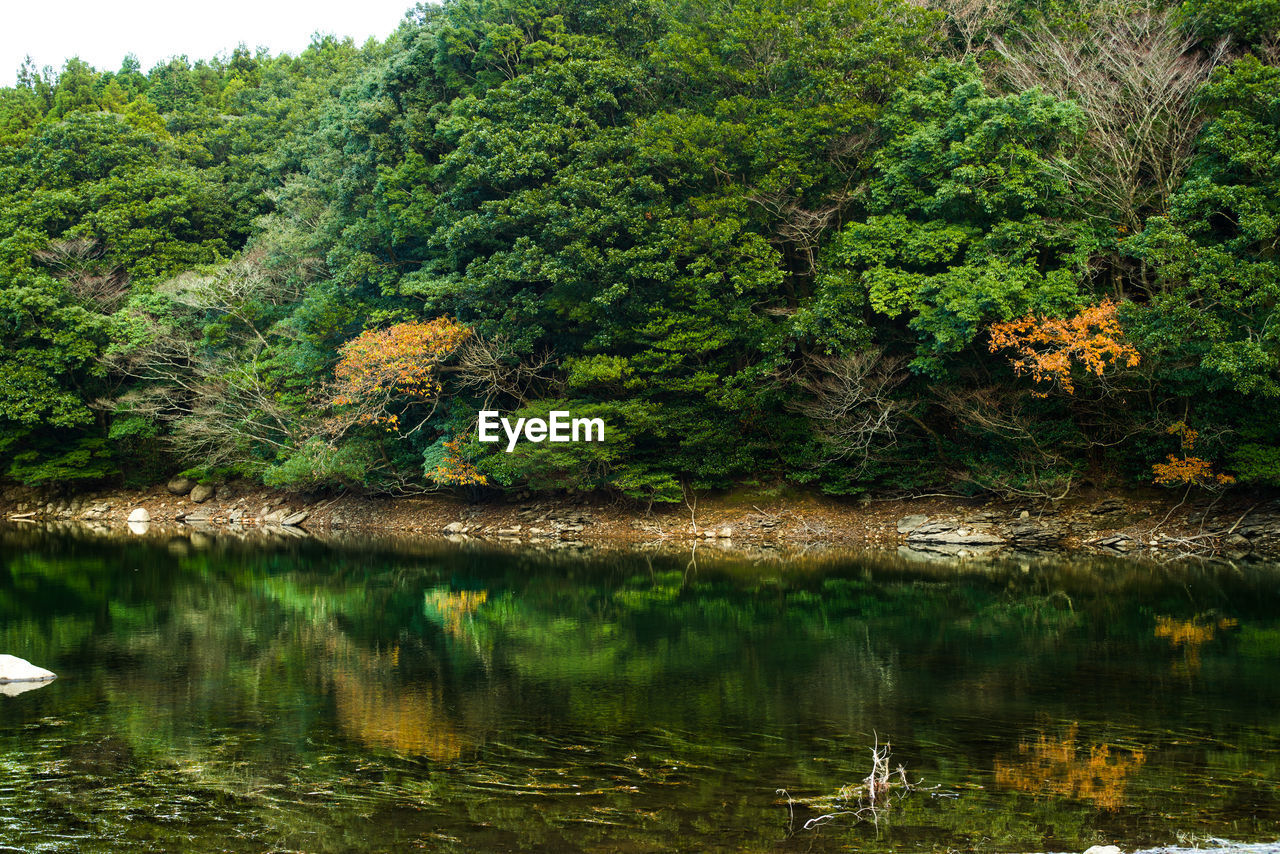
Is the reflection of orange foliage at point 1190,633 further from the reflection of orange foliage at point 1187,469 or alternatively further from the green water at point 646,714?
the reflection of orange foliage at point 1187,469

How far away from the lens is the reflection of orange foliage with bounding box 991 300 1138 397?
21.3 m

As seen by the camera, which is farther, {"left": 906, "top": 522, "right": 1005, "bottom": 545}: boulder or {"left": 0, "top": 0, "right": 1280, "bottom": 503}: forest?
{"left": 906, "top": 522, "right": 1005, "bottom": 545}: boulder

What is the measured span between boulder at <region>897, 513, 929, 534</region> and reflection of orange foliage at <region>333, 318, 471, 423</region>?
514 inches

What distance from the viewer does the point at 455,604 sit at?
1788 cm

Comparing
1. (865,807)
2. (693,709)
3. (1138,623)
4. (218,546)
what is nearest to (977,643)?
(1138,623)

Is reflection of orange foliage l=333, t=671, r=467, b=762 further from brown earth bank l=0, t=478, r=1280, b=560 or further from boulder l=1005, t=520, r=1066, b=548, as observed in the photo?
boulder l=1005, t=520, r=1066, b=548

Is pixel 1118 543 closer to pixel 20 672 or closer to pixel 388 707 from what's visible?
pixel 388 707

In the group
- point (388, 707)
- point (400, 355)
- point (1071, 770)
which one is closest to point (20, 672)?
point (388, 707)

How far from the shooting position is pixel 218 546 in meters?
27.9

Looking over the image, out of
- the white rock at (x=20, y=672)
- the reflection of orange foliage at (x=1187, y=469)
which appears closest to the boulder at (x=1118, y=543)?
the reflection of orange foliage at (x=1187, y=469)

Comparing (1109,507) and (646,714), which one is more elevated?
(1109,507)

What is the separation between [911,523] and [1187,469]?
21.4 ft

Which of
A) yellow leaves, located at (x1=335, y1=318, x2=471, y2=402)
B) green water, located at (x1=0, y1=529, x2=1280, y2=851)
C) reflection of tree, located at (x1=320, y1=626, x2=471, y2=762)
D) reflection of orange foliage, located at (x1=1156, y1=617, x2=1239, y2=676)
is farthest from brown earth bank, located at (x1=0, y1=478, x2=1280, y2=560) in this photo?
reflection of tree, located at (x1=320, y1=626, x2=471, y2=762)

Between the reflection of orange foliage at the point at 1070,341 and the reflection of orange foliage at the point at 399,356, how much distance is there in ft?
47.9
